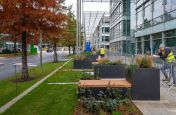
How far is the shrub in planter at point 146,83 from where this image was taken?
10016 mm

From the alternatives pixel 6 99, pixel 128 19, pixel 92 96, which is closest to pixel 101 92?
pixel 92 96

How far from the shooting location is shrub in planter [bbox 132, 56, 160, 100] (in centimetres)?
1002

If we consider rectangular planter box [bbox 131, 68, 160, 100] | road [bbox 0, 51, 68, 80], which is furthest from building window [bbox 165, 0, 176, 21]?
rectangular planter box [bbox 131, 68, 160, 100]

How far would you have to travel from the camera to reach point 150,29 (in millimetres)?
33531

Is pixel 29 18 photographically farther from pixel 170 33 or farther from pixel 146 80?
pixel 170 33

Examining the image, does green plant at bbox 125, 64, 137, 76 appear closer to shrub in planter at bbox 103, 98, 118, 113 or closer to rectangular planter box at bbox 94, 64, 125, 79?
shrub in planter at bbox 103, 98, 118, 113

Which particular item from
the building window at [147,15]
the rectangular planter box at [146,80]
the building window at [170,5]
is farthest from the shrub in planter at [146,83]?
the building window at [147,15]

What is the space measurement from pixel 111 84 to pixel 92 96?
676mm

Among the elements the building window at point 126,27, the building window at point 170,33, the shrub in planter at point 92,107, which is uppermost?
the building window at point 126,27

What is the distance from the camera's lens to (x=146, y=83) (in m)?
10.0

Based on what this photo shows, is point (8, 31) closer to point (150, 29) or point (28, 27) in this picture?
point (28, 27)

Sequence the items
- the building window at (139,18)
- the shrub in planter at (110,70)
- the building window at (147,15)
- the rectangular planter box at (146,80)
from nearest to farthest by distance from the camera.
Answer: the rectangular planter box at (146,80)
the shrub in planter at (110,70)
the building window at (147,15)
the building window at (139,18)

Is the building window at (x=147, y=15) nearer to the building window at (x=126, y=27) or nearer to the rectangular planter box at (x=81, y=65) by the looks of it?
the rectangular planter box at (x=81, y=65)

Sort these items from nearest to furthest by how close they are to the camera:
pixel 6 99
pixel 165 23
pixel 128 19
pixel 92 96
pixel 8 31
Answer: pixel 92 96
pixel 6 99
pixel 8 31
pixel 165 23
pixel 128 19
